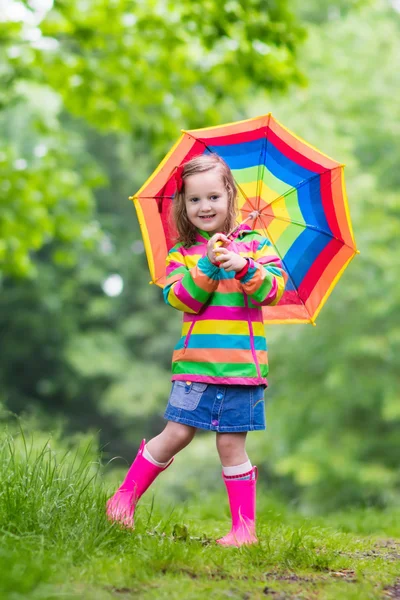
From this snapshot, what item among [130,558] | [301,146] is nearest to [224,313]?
[301,146]

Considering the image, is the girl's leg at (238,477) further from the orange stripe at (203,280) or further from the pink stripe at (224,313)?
the orange stripe at (203,280)

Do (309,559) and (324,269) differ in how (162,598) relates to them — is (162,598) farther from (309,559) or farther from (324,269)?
(324,269)

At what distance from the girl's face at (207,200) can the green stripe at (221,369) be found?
555 millimetres

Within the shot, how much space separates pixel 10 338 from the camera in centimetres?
2102

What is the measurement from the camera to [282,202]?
133 inches

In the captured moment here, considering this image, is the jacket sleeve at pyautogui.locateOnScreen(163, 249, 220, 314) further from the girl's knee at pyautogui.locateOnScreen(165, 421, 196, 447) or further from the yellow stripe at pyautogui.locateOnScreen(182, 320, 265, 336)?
the girl's knee at pyautogui.locateOnScreen(165, 421, 196, 447)

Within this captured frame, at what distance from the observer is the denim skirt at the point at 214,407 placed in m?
2.97

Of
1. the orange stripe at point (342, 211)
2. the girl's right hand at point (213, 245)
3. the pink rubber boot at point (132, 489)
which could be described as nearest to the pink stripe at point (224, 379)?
the pink rubber boot at point (132, 489)

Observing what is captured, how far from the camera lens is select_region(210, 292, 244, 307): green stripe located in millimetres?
2998

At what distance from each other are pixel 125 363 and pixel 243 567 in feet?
63.1

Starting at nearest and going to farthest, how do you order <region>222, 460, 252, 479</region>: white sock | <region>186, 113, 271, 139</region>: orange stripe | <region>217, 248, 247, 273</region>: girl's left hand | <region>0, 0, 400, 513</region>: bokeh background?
1. <region>217, 248, 247, 273</region>: girl's left hand
2. <region>222, 460, 252, 479</region>: white sock
3. <region>186, 113, 271, 139</region>: orange stripe
4. <region>0, 0, 400, 513</region>: bokeh background

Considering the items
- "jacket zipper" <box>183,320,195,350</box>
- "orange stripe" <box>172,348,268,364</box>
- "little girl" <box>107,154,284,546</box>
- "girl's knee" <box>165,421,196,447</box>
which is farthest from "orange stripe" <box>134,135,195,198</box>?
"girl's knee" <box>165,421,196,447</box>

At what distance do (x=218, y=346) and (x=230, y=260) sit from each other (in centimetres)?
35

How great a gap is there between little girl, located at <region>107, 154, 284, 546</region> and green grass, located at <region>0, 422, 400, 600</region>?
20 centimetres
